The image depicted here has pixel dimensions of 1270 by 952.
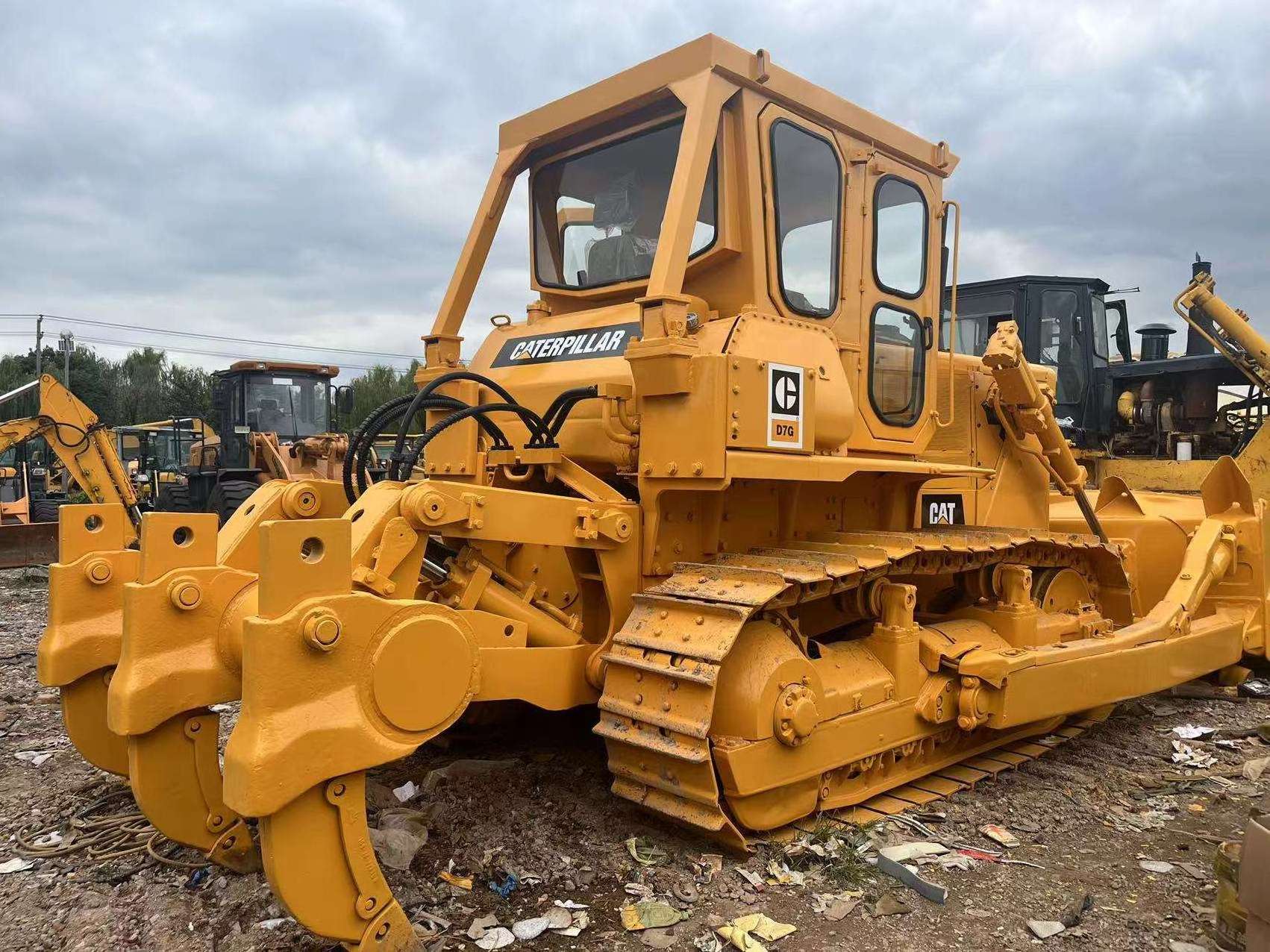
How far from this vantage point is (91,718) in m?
3.92

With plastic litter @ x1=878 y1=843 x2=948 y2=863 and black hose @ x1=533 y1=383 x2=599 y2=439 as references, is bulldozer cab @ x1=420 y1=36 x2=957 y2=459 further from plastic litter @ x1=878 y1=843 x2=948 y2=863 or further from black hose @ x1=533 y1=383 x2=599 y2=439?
plastic litter @ x1=878 y1=843 x2=948 y2=863

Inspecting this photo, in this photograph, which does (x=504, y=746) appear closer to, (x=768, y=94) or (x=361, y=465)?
(x=361, y=465)

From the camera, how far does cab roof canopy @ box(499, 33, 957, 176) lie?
4250 millimetres

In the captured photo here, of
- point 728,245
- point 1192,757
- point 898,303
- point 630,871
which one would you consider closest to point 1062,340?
point 1192,757

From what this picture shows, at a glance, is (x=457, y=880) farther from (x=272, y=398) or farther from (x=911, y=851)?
(x=272, y=398)

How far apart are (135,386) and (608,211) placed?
63076 millimetres

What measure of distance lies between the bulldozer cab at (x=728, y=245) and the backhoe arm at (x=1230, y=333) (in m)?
7.02

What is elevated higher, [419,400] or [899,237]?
[899,237]

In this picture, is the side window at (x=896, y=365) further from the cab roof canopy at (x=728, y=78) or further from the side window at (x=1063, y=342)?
the side window at (x=1063, y=342)

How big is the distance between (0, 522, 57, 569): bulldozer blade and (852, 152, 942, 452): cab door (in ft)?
36.0

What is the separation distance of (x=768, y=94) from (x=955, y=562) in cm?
238

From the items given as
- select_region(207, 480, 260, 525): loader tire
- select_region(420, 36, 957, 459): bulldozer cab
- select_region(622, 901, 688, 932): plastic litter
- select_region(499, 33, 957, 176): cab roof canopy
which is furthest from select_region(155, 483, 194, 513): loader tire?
select_region(622, 901, 688, 932): plastic litter

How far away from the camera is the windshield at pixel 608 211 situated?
4.71m

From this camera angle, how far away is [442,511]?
3443 millimetres
